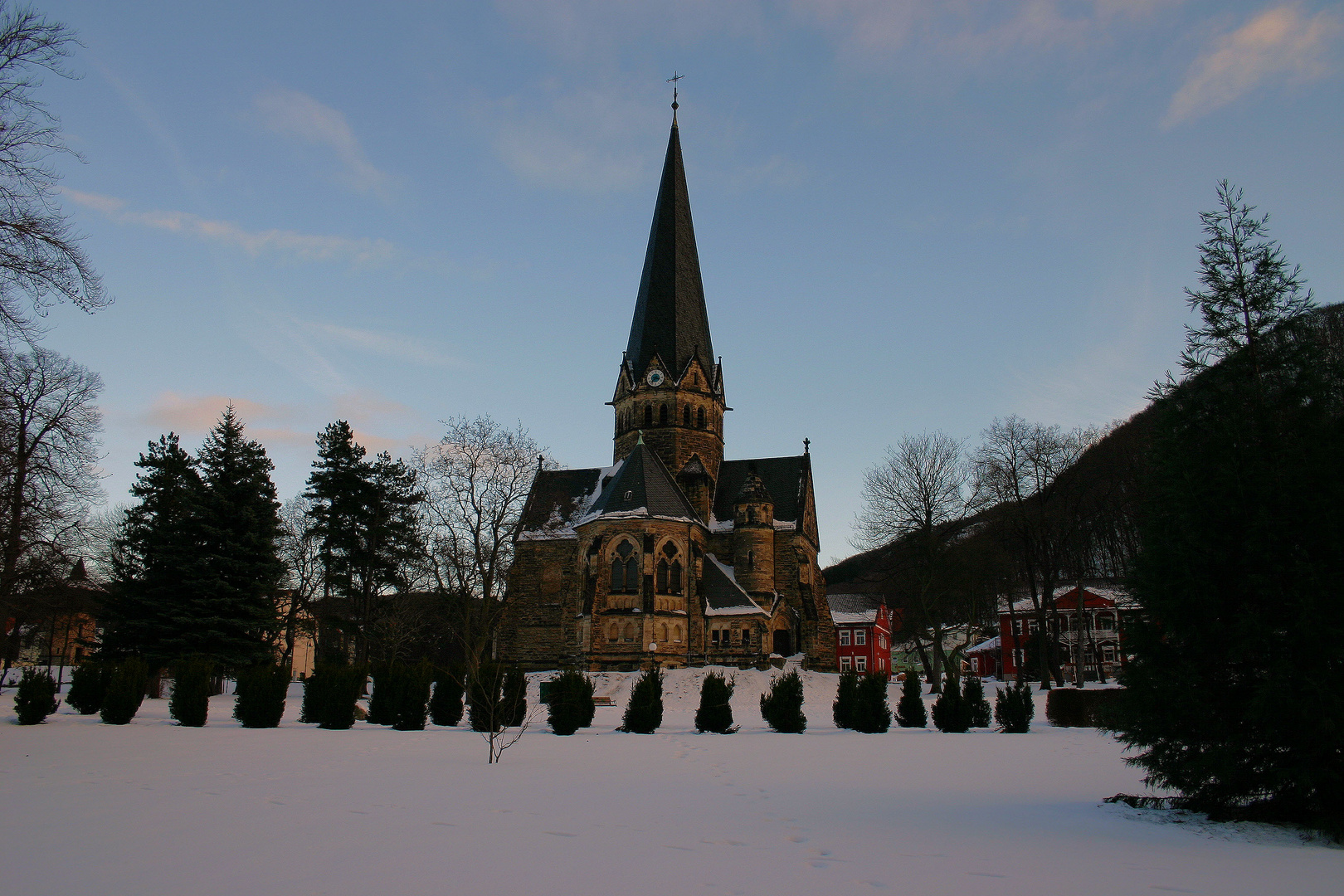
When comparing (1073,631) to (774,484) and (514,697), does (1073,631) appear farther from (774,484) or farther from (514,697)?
(514,697)

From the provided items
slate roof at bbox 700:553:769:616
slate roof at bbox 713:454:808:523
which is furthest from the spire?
slate roof at bbox 700:553:769:616

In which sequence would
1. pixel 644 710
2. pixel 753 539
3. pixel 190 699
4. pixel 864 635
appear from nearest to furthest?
pixel 190 699
pixel 644 710
pixel 753 539
pixel 864 635

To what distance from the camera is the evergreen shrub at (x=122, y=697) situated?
674 inches

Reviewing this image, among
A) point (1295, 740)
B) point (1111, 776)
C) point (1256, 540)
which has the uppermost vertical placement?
point (1256, 540)

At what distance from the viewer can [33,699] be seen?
1661 cm

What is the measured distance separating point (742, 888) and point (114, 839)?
440 cm

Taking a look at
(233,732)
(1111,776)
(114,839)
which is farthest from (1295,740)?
(233,732)

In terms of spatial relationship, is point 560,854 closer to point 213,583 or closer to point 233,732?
point 233,732

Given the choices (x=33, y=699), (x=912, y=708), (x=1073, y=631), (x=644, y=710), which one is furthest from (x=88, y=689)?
(x=1073, y=631)

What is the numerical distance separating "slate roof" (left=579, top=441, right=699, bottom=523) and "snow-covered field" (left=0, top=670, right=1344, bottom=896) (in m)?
27.6

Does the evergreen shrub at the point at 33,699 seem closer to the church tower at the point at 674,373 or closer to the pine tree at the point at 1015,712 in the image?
the pine tree at the point at 1015,712

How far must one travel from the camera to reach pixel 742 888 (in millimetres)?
4973

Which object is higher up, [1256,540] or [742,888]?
[1256,540]

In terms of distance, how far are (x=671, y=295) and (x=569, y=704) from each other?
34365mm
